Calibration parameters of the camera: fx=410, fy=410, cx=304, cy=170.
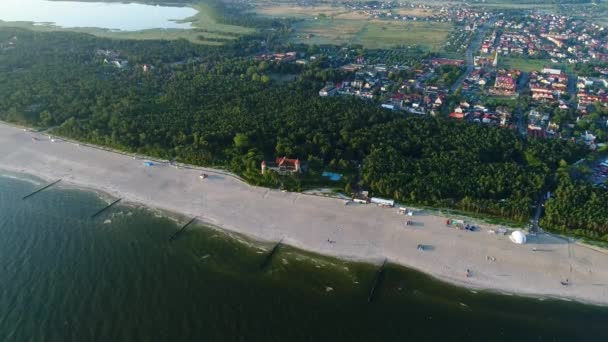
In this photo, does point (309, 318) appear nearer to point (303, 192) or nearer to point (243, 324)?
point (243, 324)

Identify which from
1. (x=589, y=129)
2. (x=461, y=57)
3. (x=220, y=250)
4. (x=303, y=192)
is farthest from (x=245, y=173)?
(x=461, y=57)

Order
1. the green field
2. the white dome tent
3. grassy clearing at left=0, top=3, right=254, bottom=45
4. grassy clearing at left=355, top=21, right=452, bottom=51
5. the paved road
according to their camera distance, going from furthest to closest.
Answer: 1. grassy clearing at left=0, top=3, right=254, bottom=45
2. the green field
3. grassy clearing at left=355, top=21, right=452, bottom=51
4. the paved road
5. the white dome tent

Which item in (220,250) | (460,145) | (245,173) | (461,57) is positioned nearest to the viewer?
(220,250)

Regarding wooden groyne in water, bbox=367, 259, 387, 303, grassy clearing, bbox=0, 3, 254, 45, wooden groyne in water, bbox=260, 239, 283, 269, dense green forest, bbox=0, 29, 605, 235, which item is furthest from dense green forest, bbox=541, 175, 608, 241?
grassy clearing, bbox=0, 3, 254, 45

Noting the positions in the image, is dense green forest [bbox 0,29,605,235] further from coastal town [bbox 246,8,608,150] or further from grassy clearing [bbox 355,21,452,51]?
grassy clearing [bbox 355,21,452,51]

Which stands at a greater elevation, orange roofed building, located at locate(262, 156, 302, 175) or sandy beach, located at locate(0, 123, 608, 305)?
orange roofed building, located at locate(262, 156, 302, 175)

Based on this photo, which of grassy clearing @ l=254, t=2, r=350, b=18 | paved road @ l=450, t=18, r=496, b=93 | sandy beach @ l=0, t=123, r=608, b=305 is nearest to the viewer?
sandy beach @ l=0, t=123, r=608, b=305

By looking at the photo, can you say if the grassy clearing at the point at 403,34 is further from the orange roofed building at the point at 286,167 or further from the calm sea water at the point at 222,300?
the calm sea water at the point at 222,300
